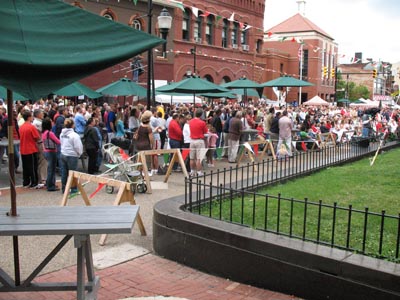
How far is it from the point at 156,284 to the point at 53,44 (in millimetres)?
Answer: 2918

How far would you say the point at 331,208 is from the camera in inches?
255

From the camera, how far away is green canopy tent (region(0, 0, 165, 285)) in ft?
11.0

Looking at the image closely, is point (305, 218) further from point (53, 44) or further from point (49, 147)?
point (49, 147)

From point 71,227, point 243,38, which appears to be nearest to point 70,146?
point 71,227

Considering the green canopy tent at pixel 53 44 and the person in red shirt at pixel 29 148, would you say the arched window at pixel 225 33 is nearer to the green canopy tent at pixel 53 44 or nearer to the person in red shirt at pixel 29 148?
the person in red shirt at pixel 29 148

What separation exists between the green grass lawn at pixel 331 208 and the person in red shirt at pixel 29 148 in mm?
5178

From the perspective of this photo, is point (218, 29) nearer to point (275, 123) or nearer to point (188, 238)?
point (275, 123)

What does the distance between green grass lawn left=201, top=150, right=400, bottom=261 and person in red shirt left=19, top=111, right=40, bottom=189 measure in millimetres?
5178

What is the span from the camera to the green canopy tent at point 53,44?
11.0 feet

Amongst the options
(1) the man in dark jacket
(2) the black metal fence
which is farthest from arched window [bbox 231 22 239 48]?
(2) the black metal fence

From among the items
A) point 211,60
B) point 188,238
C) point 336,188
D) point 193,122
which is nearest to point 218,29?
Result: point 211,60

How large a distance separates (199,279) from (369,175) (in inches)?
245

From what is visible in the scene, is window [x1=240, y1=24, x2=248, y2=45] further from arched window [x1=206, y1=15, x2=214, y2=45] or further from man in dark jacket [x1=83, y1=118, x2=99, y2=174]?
man in dark jacket [x1=83, y1=118, x2=99, y2=174]

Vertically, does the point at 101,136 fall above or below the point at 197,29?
below
